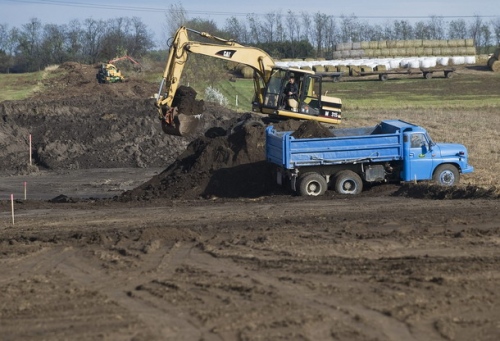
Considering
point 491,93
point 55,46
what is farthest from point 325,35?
point 491,93

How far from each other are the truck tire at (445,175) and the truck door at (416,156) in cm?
31

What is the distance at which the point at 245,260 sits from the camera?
1380 centimetres

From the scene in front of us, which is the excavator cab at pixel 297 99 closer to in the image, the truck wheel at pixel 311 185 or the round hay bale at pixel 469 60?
the truck wheel at pixel 311 185

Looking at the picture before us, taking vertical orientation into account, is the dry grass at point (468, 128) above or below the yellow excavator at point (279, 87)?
below

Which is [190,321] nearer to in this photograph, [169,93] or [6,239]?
[6,239]

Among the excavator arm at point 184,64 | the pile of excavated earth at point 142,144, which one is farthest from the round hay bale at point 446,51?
the excavator arm at point 184,64

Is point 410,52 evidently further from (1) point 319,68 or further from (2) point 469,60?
(1) point 319,68

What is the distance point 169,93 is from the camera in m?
24.3

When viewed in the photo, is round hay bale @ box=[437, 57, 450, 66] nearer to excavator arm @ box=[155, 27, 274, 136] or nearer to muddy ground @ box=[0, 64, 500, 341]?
excavator arm @ box=[155, 27, 274, 136]

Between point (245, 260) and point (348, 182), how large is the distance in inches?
340

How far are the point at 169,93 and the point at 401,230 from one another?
34.7ft

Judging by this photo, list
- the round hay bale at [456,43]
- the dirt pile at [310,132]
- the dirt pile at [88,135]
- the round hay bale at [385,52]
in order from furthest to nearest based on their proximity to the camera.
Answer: the round hay bale at [456,43] → the round hay bale at [385,52] → the dirt pile at [88,135] → the dirt pile at [310,132]

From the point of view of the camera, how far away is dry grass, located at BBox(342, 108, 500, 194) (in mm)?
24891

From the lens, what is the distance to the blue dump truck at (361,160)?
852 inches
